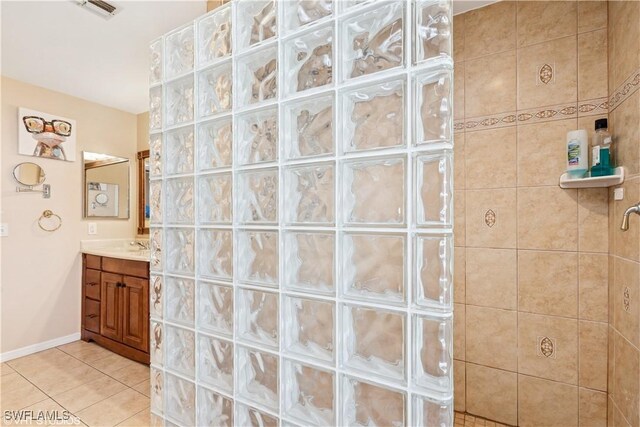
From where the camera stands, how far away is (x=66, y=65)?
2.50m

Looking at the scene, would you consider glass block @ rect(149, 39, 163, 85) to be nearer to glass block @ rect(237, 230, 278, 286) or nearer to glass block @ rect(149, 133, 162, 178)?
glass block @ rect(149, 133, 162, 178)

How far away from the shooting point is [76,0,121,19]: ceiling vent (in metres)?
1.78

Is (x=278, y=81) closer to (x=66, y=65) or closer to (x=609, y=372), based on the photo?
(x=609, y=372)

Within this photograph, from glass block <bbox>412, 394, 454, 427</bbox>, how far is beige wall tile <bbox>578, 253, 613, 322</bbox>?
4.23 ft

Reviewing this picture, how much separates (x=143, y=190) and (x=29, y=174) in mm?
940

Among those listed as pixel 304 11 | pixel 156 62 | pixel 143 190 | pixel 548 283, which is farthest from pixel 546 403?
pixel 143 190

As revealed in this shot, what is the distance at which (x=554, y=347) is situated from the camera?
5.50 feet

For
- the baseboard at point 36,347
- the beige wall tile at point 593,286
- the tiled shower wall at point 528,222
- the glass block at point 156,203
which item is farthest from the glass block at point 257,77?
the baseboard at point 36,347

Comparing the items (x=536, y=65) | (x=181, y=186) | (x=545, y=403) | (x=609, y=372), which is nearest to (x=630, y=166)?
(x=536, y=65)

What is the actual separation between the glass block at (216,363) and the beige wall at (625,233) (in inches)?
60.0

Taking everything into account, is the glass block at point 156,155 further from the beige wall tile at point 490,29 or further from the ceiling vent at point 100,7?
the beige wall tile at point 490,29

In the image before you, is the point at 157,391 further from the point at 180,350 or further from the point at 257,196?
the point at 257,196

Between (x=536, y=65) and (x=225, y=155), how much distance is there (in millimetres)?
1657

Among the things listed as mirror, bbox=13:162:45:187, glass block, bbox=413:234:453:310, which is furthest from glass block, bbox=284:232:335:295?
mirror, bbox=13:162:45:187
